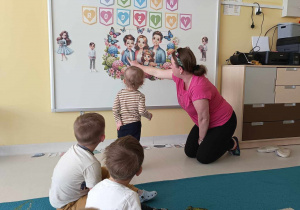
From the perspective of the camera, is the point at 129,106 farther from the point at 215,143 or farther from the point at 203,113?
the point at 215,143

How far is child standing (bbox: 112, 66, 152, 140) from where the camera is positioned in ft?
6.62

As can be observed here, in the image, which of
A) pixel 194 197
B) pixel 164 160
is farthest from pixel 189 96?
pixel 194 197

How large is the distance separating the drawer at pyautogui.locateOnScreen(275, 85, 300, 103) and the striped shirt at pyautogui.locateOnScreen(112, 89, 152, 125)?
156 cm

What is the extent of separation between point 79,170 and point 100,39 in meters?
1.63

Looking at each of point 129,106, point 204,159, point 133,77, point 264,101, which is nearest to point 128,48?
point 133,77

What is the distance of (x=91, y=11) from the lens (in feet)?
8.10

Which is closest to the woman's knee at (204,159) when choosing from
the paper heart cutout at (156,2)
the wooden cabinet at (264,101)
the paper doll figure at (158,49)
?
the wooden cabinet at (264,101)

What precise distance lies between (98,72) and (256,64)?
1.63m

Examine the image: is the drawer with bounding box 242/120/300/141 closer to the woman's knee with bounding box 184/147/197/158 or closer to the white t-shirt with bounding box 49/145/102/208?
the woman's knee with bounding box 184/147/197/158

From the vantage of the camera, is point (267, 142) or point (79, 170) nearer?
point (79, 170)

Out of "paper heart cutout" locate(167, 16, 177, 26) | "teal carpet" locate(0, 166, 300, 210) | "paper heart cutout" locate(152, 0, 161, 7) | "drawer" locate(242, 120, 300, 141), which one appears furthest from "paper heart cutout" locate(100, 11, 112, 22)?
"drawer" locate(242, 120, 300, 141)

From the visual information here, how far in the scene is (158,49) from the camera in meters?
2.72

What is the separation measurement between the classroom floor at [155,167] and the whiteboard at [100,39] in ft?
1.77

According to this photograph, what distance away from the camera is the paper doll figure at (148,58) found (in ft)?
8.83
